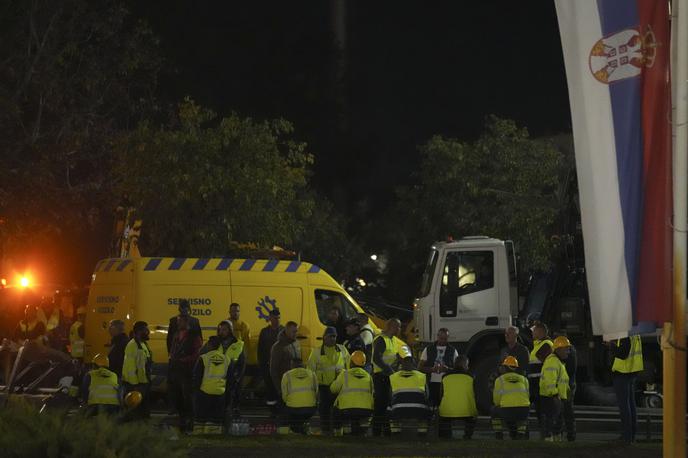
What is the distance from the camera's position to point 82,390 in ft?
50.0

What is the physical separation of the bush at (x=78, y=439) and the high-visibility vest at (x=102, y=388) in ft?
24.3

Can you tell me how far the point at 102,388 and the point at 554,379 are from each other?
5608mm

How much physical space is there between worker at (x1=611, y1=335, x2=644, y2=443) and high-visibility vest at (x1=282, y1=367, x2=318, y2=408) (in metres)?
3.77

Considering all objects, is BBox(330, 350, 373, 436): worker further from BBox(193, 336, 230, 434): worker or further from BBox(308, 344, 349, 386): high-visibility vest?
BBox(193, 336, 230, 434): worker

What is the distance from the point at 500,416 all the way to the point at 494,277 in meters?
4.75

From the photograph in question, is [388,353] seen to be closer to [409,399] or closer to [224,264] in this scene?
[409,399]

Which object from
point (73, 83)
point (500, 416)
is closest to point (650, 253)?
point (500, 416)

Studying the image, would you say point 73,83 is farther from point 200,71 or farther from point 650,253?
point 650,253

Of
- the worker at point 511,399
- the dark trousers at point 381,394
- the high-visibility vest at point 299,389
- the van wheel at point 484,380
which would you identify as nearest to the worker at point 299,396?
A: the high-visibility vest at point 299,389

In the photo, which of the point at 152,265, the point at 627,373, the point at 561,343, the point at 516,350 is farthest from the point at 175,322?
the point at 627,373

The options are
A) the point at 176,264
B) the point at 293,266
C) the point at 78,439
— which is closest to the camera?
the point at 78,439

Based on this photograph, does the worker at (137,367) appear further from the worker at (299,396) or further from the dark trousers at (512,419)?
the dark trousers at (512,419)

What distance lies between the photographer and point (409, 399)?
15320mm

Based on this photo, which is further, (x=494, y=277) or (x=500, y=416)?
(x=494, y=277)
